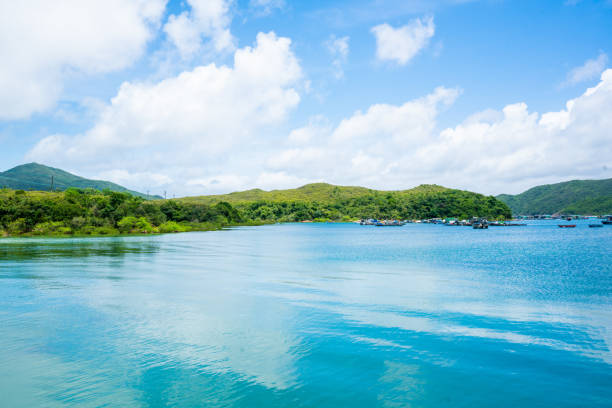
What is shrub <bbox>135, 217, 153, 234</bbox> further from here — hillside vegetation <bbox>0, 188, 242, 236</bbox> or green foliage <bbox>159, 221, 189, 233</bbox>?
green foliage <bbox>159, 221, 189, 233</bbox>

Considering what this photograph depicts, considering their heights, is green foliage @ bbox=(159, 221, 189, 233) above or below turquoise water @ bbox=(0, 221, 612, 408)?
above

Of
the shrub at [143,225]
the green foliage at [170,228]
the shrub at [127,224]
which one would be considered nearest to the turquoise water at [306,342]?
the shrub at [127,224]

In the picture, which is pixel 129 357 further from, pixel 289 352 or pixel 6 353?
pixel 289 352

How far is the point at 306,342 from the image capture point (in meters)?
16.3

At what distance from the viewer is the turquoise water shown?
38.4 feet

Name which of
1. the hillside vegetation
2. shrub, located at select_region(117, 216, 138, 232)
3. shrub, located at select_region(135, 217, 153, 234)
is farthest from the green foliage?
shrub, located at select_region(117, 216, 138, 232)

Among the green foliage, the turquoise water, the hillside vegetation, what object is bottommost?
the turquoise water

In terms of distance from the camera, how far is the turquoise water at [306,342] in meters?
11.7

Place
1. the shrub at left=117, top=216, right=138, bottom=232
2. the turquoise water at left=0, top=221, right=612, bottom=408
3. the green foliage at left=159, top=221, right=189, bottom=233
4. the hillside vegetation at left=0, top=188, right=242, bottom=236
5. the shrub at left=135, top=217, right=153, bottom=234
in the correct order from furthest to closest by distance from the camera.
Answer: the green foliage at left=159, top=221, right=189, bottom=233 → the shrub at left=135, top=217, right=153, bottom=234 → the shrub at left=117, top=216, right=138, bottom=232 → the hillside vegetation at left=0, top=188, right=242, bottom=236 → the turquoise water at left=0, top=221, right=612, bottom=408

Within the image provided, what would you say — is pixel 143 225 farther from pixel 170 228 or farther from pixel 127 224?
pixel 170 228

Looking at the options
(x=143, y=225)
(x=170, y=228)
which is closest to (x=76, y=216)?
(x=143, y=225)

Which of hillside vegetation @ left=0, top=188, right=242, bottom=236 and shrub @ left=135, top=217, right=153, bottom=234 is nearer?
hillside vegetation @ left=0, top=188, right=242, bottom=236

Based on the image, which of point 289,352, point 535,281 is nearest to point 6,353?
point 289,352

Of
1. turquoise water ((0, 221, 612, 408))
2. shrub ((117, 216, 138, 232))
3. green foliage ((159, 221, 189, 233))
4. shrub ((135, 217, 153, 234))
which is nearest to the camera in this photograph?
turquoise water ((0, 221, 612, 408))
